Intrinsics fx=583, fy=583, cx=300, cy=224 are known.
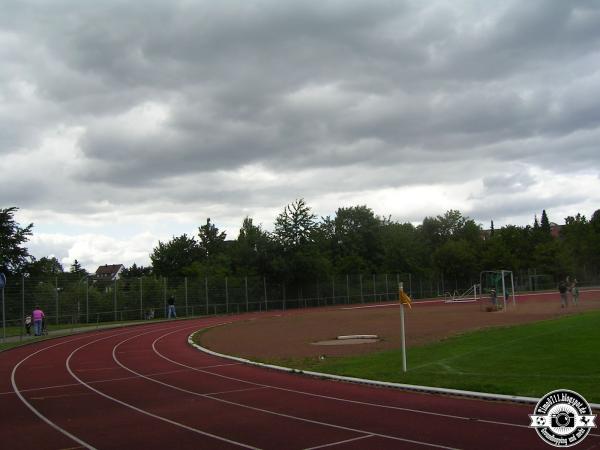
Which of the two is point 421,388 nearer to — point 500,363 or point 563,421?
point 500,363

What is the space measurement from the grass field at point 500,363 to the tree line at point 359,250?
127 feet

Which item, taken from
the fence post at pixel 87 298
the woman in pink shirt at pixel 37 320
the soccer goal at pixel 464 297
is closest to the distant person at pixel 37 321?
the woman in pink shirt at pixel 37 320

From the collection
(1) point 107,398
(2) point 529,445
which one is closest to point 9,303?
(1) point 107,398

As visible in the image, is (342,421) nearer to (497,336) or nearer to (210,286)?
(497,336)

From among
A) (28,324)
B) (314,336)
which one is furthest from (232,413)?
(28,324)

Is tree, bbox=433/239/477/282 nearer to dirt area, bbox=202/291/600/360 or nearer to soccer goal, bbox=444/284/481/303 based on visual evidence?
soccer goal, bbox=444/284/481/303

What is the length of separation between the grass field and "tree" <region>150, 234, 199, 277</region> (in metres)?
96.1

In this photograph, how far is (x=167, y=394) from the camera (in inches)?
516

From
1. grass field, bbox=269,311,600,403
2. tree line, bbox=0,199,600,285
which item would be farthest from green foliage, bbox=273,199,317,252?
grass field, bbox=269,311,600,403

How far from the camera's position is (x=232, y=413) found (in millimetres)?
10805

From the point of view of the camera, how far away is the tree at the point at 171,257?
112750mm

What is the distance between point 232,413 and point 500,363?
7.69 m

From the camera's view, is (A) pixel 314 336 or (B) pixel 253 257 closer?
(A) pixel 314 336

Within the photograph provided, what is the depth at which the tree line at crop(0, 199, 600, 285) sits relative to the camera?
58.2 metres
